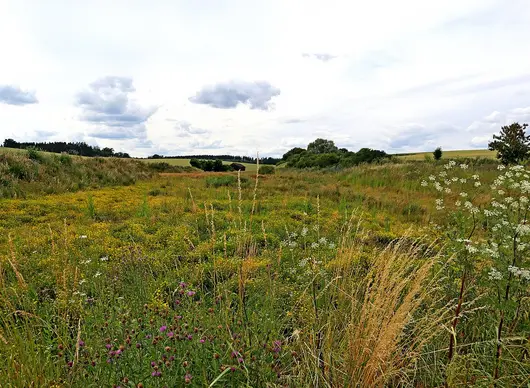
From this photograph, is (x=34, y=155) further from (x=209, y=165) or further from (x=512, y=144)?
(x=512, y=144)

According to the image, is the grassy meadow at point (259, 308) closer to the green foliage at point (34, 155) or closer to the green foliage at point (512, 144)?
the green foliage at point (34, 155)

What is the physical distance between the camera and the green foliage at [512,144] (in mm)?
29769

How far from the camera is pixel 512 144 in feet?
98.8

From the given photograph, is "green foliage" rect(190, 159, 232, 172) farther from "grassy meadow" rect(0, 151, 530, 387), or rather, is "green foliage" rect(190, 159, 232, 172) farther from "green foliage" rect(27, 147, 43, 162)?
"grassy meadow" rect(0, 151, 530, 387)

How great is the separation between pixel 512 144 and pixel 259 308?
35.4 meters

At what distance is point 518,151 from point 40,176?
36227 mm

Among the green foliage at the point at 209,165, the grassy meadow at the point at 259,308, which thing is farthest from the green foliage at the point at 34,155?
the green foliage at the point at 209,165

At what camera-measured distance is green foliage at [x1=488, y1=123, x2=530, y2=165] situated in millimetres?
29769

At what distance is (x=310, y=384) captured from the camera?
2.19m

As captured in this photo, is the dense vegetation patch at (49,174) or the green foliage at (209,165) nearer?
the dense vegetation patch at (49,174)

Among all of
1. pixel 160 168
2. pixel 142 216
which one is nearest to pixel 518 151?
pixel 160 168

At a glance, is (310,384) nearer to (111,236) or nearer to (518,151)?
(111,236)

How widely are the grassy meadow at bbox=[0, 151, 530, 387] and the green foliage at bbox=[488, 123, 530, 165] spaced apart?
29.8 m

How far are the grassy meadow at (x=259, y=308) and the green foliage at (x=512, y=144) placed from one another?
29.8 meters
